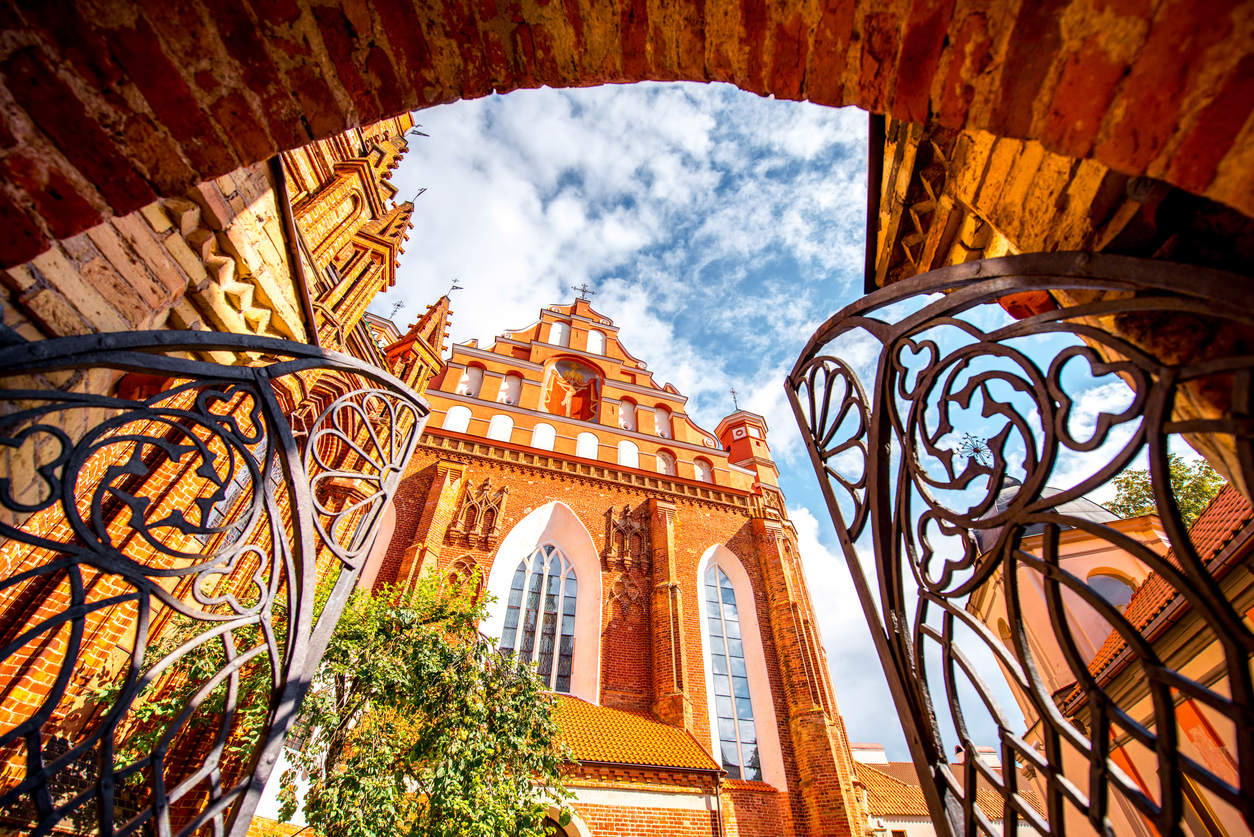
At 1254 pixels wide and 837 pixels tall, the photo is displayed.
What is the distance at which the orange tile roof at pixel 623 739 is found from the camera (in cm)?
879

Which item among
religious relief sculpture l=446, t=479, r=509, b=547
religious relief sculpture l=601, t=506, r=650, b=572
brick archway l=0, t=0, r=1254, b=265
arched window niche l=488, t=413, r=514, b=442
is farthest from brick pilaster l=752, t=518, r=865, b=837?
brick archway l=0, t=0, r=1254, b=265

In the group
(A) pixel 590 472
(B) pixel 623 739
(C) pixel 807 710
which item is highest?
(A) pixel 590 472

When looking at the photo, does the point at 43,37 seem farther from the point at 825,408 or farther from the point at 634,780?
the point at 634,780

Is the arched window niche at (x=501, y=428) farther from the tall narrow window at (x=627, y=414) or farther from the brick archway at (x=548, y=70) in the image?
the brick archway at (x=548, y=70)

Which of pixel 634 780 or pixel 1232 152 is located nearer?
pixel 1232 152

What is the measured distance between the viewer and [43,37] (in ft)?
4.22

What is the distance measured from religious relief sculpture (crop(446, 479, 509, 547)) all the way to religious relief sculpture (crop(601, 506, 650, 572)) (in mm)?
2475

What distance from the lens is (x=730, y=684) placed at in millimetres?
11727

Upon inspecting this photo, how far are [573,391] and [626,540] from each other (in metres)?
6.54

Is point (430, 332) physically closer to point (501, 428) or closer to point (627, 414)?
point (501, 428)

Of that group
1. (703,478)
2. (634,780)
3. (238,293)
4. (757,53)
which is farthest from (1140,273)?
(703,478)

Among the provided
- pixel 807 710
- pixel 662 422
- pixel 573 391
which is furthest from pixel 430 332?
pixel 807 710

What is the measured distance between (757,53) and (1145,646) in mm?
1708

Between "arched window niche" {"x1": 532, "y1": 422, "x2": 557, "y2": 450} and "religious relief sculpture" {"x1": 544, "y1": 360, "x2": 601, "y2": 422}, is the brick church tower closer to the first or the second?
"arched window niche" {"x1": 532, "y1": 422, "x2": 557, "y2": 450}
